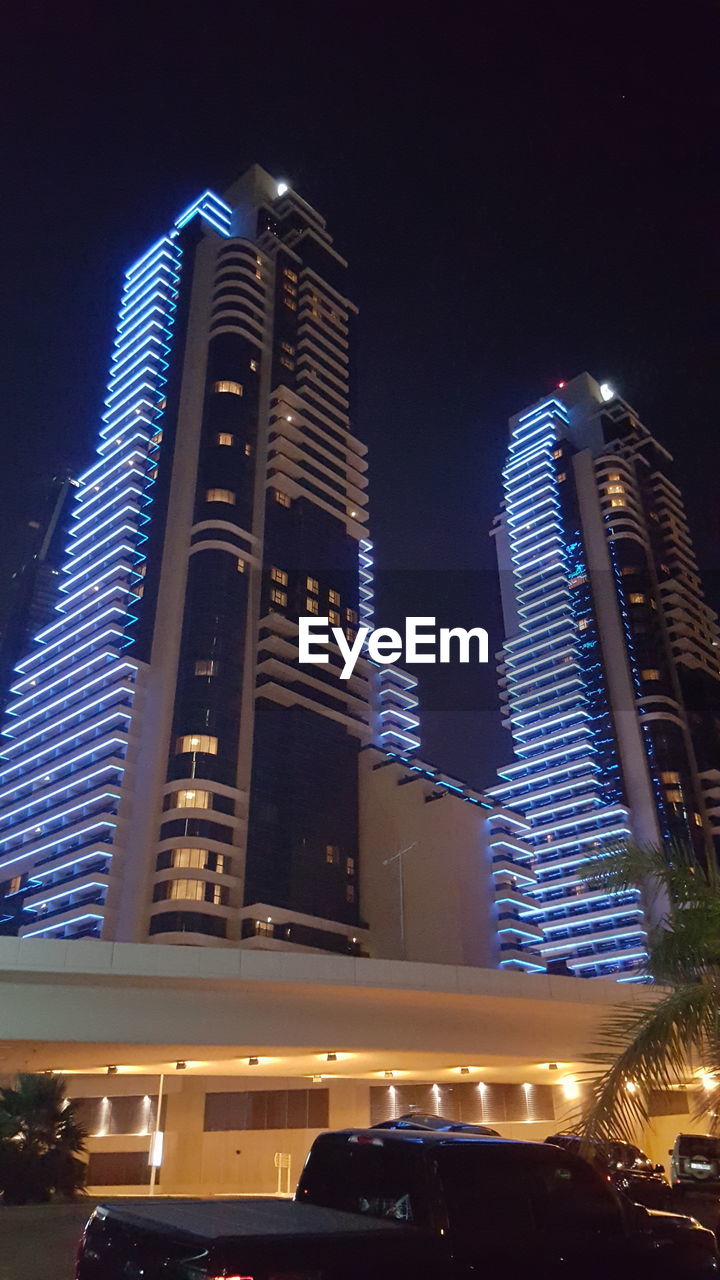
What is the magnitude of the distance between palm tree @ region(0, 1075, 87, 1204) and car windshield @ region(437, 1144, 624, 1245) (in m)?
17.2

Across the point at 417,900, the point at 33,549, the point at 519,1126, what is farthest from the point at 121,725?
the point at 33,549

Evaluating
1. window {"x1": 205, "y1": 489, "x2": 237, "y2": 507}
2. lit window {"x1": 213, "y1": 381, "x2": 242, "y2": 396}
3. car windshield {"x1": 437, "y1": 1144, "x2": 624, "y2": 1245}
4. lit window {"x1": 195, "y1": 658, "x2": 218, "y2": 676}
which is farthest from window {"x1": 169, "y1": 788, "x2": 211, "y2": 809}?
car windshield {"x1": 437, "y1": 1144, "x2": 624, "y2": 1245}

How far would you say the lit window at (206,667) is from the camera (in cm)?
7981

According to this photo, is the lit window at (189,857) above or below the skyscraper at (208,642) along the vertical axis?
below

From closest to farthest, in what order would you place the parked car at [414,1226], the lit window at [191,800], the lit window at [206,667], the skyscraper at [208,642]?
the parked car at [414,1226] < the lit window at [191,800] < the skyscraper at [208,642] < the lit window at [206,667]

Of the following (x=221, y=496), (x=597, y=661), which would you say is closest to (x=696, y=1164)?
(x=221, y=496)

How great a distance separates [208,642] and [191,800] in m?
14.3

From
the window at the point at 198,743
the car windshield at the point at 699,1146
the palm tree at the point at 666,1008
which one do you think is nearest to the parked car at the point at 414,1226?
the palm tree at the point at 666,1008

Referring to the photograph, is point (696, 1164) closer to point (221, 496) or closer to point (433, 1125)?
point (433, 1125)

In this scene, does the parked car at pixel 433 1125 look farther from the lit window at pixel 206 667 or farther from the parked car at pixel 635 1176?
the lit window at pixel 206 667

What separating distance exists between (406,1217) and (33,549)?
7462 inches

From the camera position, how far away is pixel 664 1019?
8.85m

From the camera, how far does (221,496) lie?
3531 inches

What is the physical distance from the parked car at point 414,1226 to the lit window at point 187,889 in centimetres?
6673
